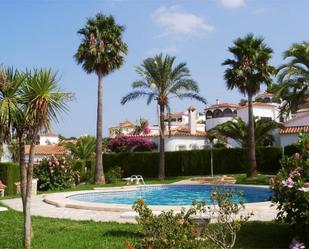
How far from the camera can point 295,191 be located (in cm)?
782

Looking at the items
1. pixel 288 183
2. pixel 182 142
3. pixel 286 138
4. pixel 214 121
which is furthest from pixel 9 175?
pixel 214 121

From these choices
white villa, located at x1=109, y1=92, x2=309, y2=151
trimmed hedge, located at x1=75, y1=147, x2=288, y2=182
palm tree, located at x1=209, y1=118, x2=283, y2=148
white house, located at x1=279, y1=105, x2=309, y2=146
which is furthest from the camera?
white villa, located at x1=109, y1=92, x2=309, y2=151

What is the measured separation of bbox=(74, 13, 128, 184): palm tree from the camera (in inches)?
1148

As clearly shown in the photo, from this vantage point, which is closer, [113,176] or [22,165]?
[22,165]

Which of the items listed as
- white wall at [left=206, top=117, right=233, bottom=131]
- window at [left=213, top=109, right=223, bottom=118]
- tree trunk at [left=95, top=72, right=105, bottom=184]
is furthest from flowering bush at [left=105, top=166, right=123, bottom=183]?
window at [left=213, top=109, right=223, bottom=118]

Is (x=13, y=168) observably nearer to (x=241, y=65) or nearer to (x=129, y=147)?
(x=241, y=65)

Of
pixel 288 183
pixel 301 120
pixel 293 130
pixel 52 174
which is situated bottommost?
pixel 52 174

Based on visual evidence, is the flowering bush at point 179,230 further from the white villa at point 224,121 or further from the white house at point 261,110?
the white house at point 261,110

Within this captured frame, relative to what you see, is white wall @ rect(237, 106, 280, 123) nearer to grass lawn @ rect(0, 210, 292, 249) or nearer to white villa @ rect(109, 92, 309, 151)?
white villa @ rect(109, 92, 309, 151)

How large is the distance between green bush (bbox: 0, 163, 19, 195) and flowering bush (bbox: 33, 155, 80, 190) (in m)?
1.42

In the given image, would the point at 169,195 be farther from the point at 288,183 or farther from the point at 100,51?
the point at 288,183

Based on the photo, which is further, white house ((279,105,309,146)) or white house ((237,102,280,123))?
white house ((237,102,280,123))

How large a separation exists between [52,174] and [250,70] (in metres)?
13.5

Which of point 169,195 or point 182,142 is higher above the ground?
point 182,142
